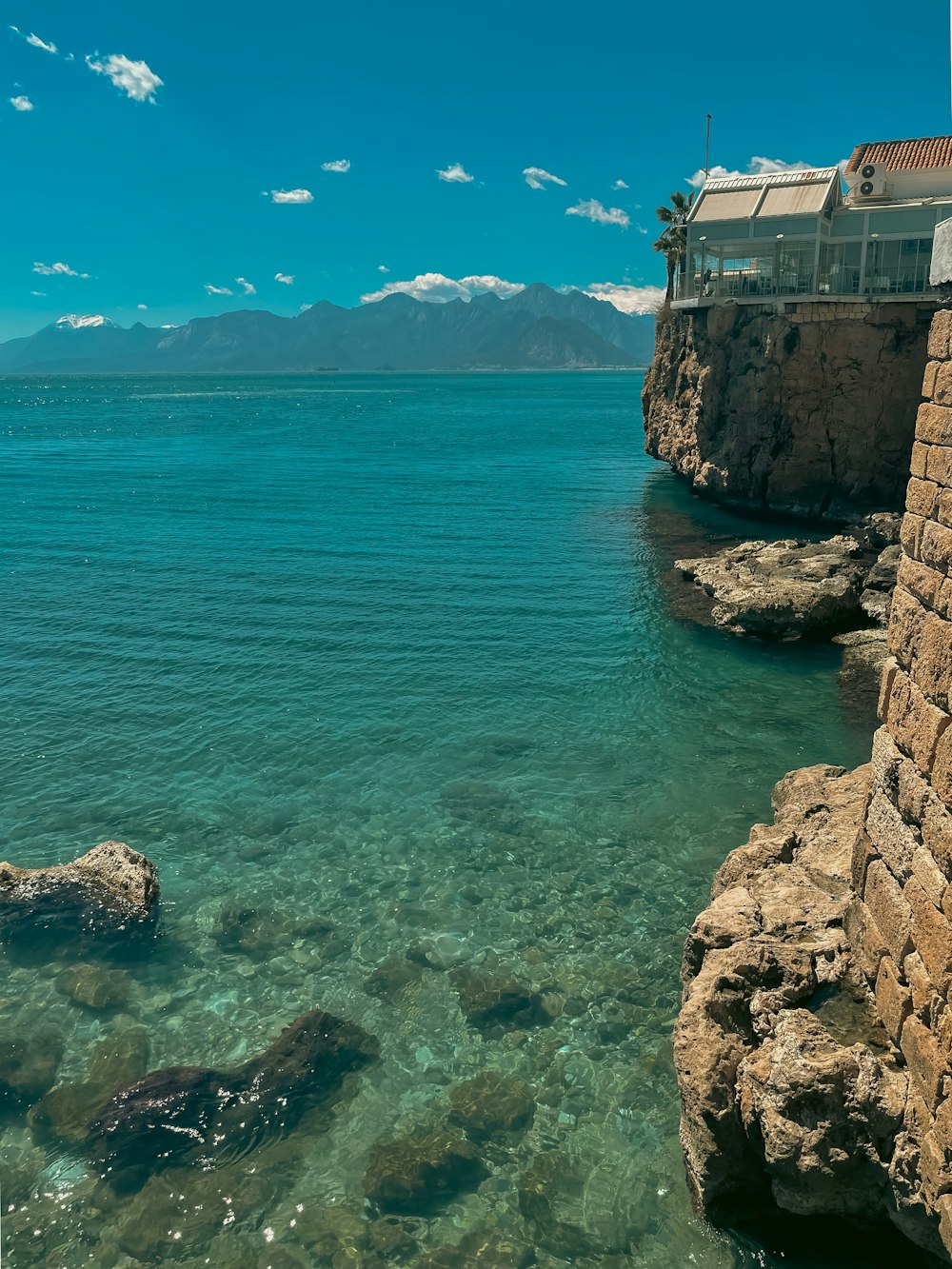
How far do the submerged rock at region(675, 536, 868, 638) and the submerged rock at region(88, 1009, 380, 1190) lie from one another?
18.7 m

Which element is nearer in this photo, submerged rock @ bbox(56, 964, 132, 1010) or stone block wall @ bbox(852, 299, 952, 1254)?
stone block wall @ bbox(852, 299, 952, 1254)

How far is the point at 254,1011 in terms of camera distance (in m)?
12.3

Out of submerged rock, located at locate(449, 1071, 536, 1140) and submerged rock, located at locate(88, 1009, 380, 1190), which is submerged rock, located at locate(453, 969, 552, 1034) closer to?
submerged rock, located at locate(449, 1071, 536, 1140)

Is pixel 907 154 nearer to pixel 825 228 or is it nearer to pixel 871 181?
pixel 871 181

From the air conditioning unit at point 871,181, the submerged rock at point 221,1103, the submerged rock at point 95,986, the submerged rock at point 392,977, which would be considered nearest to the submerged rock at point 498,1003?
the submerged rock at point 392,977

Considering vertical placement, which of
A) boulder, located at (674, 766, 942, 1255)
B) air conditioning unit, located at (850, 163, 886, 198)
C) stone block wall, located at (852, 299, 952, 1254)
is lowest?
boulder, located at (674, 766, 942, 1255)

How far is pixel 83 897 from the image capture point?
1410cm

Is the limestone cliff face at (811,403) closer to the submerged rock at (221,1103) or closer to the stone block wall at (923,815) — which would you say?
the stone block wall at (923,815)

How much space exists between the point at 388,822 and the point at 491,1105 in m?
6.69

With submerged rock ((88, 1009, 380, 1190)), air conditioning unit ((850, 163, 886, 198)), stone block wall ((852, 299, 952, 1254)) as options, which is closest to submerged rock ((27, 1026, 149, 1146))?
submerged rock ((88, 1009, 380, 1190))

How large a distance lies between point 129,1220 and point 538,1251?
4311 millimetres

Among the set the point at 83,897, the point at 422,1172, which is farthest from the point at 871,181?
the point at 422,1172

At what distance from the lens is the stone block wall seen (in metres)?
7.12

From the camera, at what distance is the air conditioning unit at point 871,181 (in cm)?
4584
